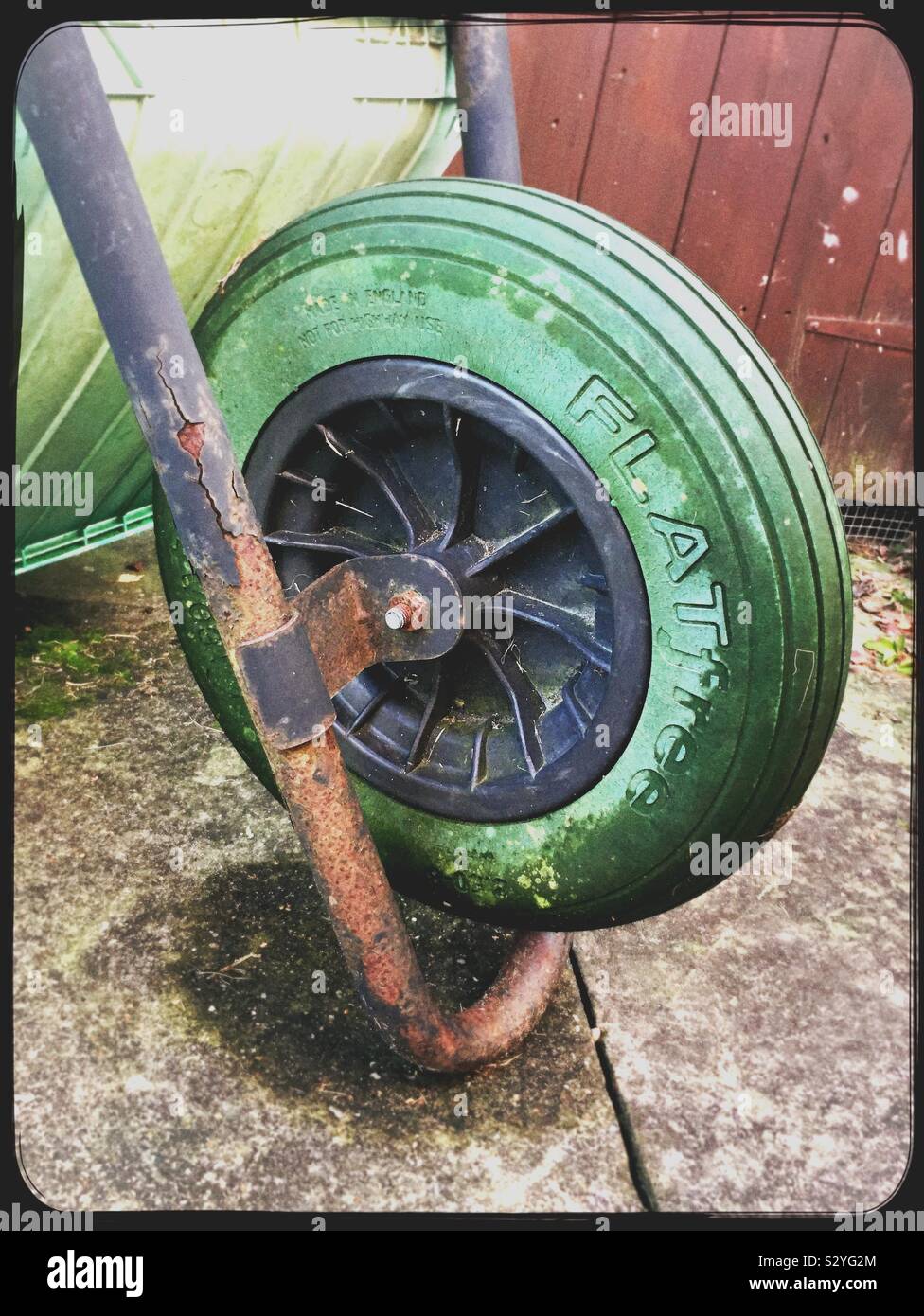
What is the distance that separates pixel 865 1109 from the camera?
5.52ft

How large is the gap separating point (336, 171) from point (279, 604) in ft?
3.57

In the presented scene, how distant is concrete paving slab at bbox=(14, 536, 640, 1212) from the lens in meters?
1.54

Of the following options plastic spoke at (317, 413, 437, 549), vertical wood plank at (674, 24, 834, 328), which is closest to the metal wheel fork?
plastic spoke at (317, 413, 437, 549)

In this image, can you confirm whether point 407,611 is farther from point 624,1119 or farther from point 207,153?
point 207,153

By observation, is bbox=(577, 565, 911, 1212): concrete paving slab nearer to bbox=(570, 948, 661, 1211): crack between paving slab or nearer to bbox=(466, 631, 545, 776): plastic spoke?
bbox=(570, 948, 661, 1211): crack between paving slab

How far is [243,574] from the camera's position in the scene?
4.48 feet

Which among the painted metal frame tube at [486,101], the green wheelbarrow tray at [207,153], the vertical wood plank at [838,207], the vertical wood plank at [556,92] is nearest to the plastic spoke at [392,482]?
the green wheelbarrow tray at [207,153]

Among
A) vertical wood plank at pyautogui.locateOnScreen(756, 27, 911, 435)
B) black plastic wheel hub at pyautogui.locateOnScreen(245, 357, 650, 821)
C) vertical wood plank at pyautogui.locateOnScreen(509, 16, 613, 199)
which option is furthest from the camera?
vertical wood plank at pyautogui.locateOnScreen(756, 27, 911, 435)

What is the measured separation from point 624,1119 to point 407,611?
80 centimetres

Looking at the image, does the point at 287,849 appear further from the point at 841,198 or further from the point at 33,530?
the point at 841,198

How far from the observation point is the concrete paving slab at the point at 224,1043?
1.54 m

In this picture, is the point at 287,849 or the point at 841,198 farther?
the point at 841,198

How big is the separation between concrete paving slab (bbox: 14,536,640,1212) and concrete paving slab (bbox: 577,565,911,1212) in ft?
0.29

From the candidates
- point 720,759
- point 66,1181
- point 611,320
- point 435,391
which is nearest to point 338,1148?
point 66,1181
